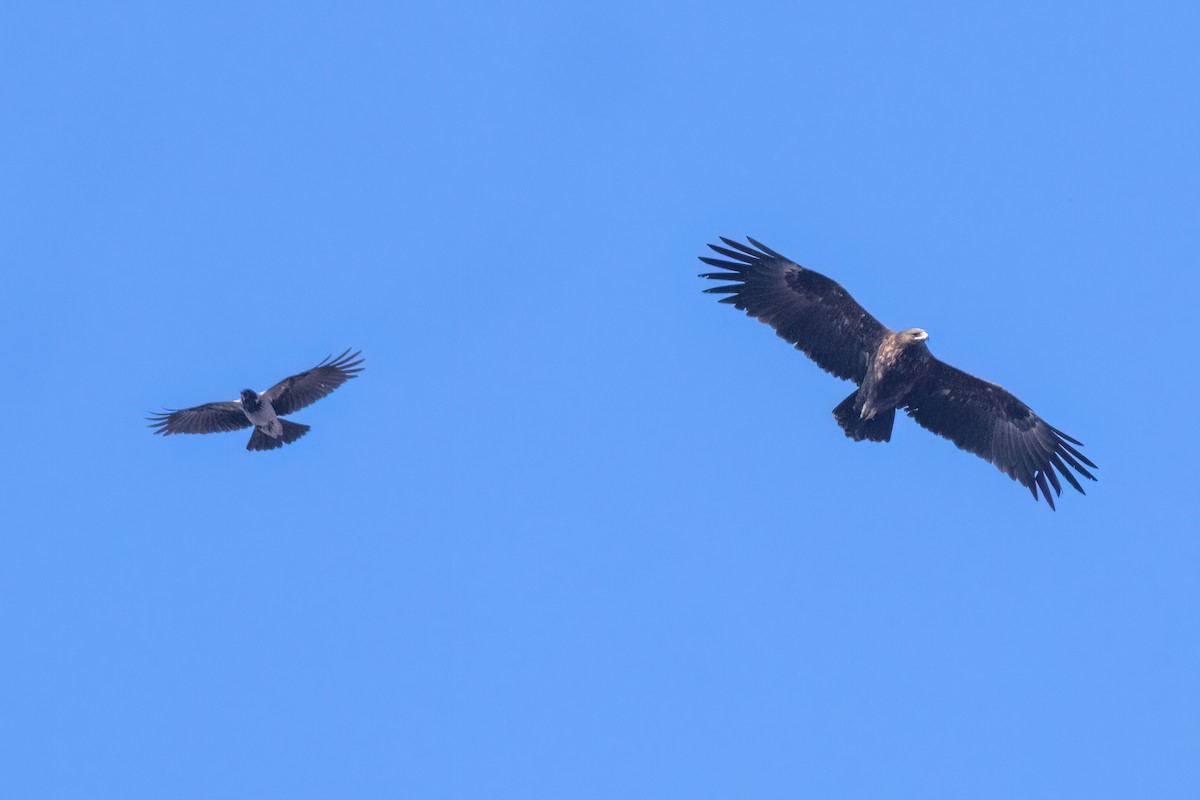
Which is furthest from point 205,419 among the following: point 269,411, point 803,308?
point 803,308

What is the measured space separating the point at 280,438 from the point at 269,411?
1.77 ft

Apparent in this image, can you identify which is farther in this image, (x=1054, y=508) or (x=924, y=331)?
(x=1054, y=508)

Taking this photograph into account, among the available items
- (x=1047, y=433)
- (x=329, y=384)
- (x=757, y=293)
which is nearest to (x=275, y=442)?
(x=329, y=384)

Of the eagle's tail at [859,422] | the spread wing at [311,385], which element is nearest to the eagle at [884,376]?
the eagle's tail at [859,422]

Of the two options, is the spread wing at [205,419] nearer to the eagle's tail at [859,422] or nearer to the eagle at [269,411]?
the eagle at [269,411]

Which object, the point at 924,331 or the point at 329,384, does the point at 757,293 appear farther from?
the point at 329,384

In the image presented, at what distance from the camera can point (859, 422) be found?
914 inches

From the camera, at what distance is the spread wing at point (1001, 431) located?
23906 mm

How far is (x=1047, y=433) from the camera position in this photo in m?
24.2

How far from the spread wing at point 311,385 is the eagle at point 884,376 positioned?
271 inches

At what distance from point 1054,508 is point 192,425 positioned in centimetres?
1456

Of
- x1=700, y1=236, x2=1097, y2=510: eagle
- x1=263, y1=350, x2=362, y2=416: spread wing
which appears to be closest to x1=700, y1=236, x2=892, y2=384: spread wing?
x1=700, y1=236, x2=1097, y2=510: eagle

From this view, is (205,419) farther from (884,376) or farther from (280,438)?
(884,376)

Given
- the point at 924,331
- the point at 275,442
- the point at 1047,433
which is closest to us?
the point at 924,331
